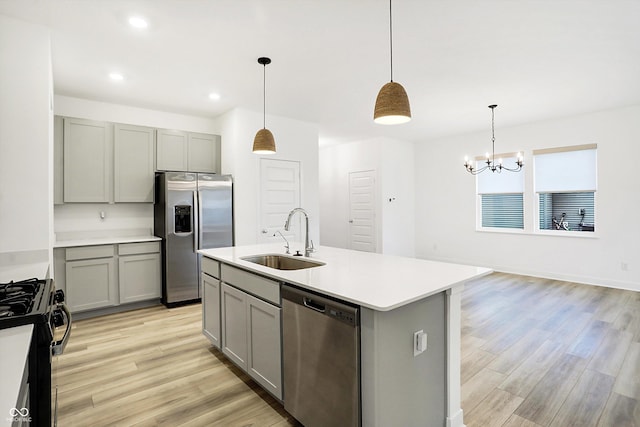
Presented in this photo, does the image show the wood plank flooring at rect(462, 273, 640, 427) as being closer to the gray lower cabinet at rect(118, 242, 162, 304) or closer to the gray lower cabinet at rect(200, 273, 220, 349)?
the gray lower cabinet at rect(200, 273, 220, 349)

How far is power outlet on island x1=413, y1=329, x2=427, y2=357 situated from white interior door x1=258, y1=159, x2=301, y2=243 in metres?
3.73

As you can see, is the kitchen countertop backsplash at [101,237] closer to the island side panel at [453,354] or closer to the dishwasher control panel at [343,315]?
the dishwasher control panel at [343,315]

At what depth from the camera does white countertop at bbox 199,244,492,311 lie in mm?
1532

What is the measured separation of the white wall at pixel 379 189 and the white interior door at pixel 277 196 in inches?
88.1

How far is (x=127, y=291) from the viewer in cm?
419

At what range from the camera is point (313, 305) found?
1.76 metres

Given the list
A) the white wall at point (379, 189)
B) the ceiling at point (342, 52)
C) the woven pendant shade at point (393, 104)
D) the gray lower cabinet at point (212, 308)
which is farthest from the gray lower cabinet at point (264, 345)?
the white wall at point (379, 189)

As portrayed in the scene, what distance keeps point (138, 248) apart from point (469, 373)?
3988mm

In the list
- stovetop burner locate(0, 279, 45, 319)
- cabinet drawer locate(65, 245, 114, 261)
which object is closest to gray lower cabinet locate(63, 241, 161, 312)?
cabinet drawer locate(65, 245, 114, 261)

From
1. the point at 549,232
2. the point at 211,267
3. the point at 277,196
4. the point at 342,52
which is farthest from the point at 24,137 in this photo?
the point at 549,232

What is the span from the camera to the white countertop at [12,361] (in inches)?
29.0

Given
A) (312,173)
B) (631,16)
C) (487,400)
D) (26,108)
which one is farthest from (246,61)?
(487,400)

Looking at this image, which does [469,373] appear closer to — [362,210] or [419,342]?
[419,342]

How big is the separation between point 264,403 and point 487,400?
1.50 meters
